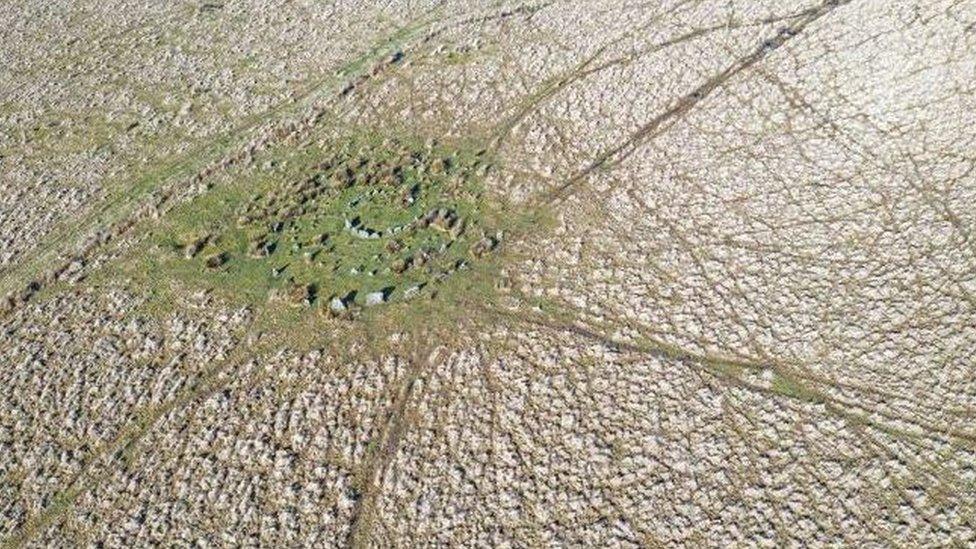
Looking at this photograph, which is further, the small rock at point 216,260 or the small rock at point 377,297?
the small rock at point 216,260

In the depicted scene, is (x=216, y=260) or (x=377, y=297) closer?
(x=377, y=297)

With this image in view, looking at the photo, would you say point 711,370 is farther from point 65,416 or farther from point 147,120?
point 147,120

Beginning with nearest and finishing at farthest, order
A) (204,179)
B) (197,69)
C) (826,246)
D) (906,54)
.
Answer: (826,246)
(906,54)
(204,179)
(197,69)

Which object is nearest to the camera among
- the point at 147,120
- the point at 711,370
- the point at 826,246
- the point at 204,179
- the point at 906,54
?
the point at 711,370

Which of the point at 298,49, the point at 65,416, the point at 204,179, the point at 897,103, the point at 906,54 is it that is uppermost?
the point at 906,54

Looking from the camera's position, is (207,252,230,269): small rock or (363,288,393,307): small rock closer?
(363,288,393,307): small rock

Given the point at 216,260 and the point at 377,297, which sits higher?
the point at 377,297

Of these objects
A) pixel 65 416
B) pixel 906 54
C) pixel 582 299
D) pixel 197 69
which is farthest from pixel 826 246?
pixel 197 69

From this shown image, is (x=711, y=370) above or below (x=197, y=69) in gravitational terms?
above

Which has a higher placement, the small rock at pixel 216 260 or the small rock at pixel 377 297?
the small rock at pixel 377 297

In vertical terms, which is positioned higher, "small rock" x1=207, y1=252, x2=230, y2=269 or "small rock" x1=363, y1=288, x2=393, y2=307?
"small rock" x1=363, y1=288, x2=393, y2=307

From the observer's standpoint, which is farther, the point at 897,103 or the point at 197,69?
the point at 197,69
